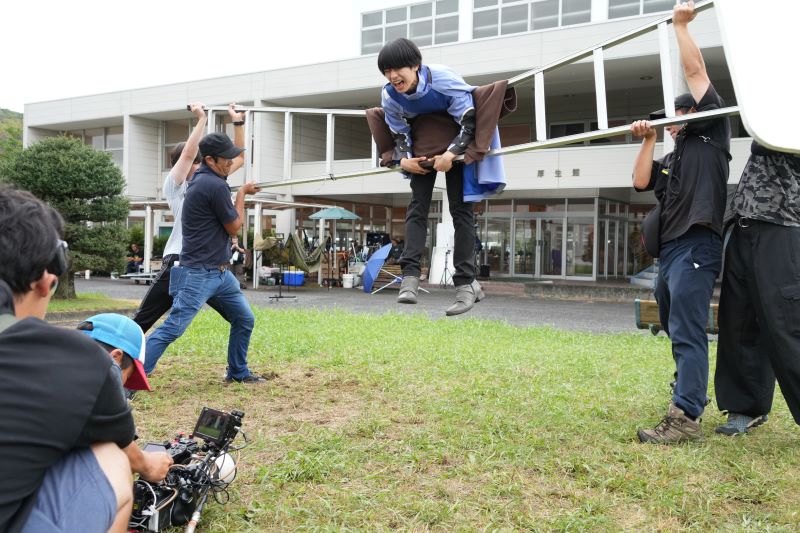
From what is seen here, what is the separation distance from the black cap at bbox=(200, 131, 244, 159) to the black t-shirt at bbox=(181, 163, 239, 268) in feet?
0.62

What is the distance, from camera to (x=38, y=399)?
1626 mm

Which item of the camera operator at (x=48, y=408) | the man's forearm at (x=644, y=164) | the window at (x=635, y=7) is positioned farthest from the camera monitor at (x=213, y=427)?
the window at (x=635, y=7)

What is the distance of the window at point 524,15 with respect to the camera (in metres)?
22.8

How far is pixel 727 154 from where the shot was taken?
13.0 ft

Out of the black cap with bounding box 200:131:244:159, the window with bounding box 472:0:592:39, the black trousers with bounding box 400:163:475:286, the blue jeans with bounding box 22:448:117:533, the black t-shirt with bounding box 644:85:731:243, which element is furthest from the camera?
the window with bounding box 472:0:592:39

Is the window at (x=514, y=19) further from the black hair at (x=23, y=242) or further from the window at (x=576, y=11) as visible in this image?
the black hair at (x=23, y=242)

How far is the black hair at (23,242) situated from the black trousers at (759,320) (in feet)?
11.3

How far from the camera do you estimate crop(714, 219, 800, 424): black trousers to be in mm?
3479

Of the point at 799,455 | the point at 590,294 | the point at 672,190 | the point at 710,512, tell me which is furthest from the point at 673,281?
the point at 590,294

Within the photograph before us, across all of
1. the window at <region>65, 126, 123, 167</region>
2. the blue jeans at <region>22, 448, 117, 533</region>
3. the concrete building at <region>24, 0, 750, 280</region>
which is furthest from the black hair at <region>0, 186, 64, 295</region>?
the window at <region>65, 126, 123, 167</region>

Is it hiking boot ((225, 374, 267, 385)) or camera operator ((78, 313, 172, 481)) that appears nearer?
camera operator ((78, 313, 172, 481))

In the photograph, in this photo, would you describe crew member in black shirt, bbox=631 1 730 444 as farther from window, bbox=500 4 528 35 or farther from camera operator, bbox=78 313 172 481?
window, bbox=500 4 528 35

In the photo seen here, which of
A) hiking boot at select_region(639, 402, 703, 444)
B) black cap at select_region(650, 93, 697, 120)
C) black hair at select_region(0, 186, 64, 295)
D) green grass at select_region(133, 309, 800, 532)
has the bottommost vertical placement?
green grass at select_region(133, 309, 800, 532)

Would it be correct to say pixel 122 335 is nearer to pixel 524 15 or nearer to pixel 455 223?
pixel 455 223
